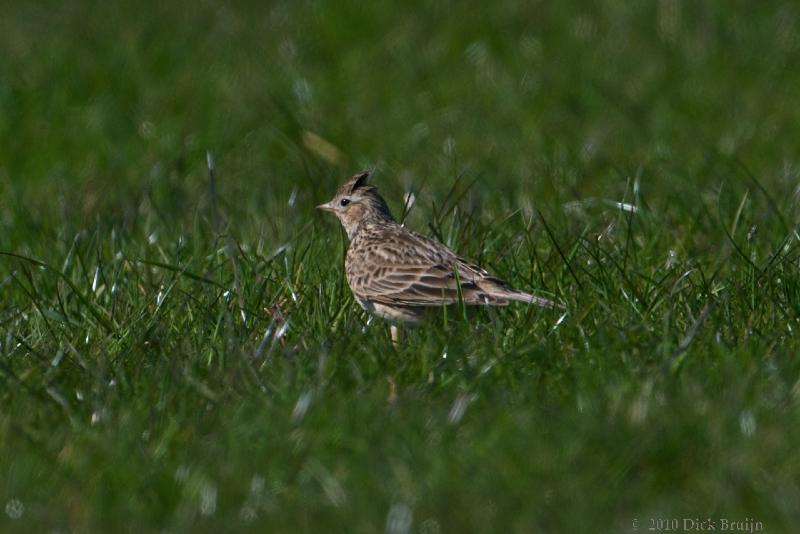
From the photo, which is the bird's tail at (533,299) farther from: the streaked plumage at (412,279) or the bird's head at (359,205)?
the bird's head at (359,205)

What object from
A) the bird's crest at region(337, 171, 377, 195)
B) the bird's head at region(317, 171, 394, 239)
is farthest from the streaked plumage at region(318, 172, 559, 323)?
the bird's crest at region(337, 171, 377, 195)

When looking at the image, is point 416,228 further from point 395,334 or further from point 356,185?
point 395,334

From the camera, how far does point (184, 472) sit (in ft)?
15.3

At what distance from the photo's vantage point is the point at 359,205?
7.48m

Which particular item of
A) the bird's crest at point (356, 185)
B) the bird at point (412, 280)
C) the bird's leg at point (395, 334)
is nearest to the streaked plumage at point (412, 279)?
the bird at point (412, 280)

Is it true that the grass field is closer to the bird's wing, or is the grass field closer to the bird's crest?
the bird's wing

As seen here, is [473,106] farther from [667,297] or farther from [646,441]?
[646,441]

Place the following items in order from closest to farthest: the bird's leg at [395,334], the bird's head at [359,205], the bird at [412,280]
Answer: the bird's leg at [395,334] < the bird at [412,280] < the bird's head at [359,205]

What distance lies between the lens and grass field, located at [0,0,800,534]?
4.57 m

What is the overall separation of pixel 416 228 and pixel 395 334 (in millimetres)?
2315

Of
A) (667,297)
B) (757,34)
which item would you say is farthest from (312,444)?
(757,34)

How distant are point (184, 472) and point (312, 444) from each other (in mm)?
418

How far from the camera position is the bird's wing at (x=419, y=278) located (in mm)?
6305

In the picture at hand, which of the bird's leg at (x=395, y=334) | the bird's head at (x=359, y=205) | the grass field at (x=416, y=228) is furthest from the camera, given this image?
the bird's head at (x=359, y=205)
